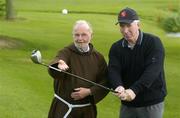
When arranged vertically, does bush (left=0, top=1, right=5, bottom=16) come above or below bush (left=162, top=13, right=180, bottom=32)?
above

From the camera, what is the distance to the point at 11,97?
11.1 m

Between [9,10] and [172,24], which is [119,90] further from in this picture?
[172,24]

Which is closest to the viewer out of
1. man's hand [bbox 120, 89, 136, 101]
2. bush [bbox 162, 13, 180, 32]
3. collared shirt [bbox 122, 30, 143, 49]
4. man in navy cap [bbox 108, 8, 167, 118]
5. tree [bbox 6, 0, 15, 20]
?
man's hand [bbox 120, 89, 136, 101]

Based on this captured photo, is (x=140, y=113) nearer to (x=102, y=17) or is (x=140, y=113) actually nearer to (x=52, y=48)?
(x=52, y=48)

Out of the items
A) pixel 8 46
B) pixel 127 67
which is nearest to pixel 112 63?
pixel 127 67

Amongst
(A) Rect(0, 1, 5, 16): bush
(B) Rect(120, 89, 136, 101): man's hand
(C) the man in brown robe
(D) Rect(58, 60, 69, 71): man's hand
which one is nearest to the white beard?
(C) the man in brown robe

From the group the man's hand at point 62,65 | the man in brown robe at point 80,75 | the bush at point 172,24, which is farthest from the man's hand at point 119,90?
the bush at point 172,24

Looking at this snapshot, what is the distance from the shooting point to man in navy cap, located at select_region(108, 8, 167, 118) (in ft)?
→ 19.0

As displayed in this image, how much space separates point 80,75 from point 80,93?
0.63ft

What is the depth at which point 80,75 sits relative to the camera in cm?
607

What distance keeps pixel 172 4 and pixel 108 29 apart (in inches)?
1033

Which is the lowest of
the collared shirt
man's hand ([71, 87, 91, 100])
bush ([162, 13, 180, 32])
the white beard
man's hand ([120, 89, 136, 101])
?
bush ([162, 13, 180, 32])

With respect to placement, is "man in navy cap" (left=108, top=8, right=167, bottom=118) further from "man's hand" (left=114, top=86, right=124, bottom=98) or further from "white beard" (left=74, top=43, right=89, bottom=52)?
"white beard" (left=74, top=43, right=89, bottom=52)

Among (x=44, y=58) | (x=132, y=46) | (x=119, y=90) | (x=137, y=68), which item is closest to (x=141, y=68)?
(x=137, y=68)
